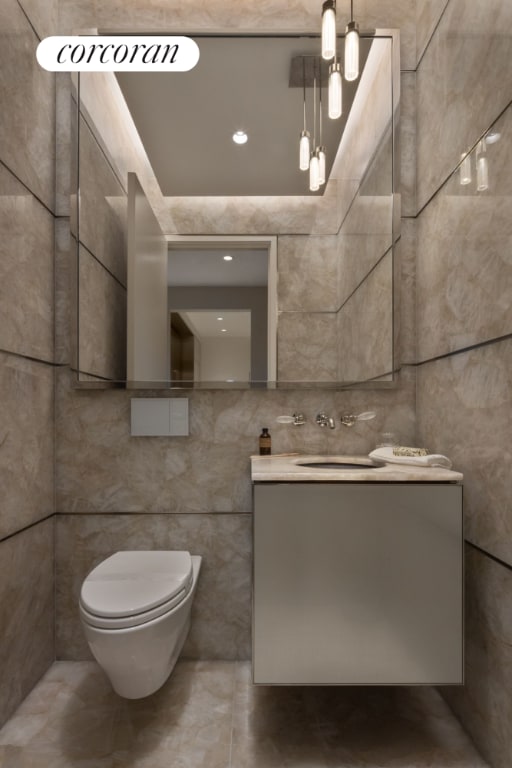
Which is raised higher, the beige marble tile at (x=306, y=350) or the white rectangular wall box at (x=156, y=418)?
the beige marble tile at (x=306, y=350)

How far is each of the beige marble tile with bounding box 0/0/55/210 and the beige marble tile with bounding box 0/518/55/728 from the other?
1202mm

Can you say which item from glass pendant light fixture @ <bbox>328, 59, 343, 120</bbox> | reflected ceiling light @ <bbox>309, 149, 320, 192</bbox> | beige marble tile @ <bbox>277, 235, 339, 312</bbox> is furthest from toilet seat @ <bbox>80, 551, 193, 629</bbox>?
glass pendant light fixture @ <bbox>328, 59, 343, 120</bbox>

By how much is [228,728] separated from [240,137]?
197cm

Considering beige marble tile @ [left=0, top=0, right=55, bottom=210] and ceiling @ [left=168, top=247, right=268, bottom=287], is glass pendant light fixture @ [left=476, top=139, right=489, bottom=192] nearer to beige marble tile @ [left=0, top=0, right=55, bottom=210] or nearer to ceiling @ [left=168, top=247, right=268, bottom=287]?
ceiling @ [left=168, top=247, right=268, bottom=287]

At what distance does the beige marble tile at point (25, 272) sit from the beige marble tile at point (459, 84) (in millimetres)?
1376

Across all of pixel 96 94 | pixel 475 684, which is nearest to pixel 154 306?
pixel 96 94

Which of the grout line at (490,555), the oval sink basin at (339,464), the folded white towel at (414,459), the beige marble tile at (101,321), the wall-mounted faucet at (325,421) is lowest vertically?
the grout line at (490,555)

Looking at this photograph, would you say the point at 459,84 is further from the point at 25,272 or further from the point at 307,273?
the point at 25,272

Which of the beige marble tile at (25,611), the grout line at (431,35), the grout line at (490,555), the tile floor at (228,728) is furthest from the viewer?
the grout line at (431,35)

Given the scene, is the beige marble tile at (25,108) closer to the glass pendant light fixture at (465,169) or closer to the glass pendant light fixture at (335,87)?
the glass pendant light fixture at (335,87)

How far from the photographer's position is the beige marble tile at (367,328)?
1677 millimetres

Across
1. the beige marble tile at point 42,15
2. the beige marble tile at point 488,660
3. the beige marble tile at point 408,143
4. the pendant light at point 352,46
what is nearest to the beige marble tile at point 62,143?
the beige marble tile at point 42,15

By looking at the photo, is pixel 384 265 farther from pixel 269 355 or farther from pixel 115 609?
pixel 115 609

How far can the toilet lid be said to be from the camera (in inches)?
45.9
